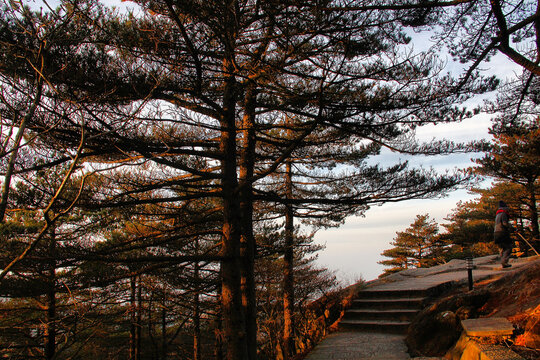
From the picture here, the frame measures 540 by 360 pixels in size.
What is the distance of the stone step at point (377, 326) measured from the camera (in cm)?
630

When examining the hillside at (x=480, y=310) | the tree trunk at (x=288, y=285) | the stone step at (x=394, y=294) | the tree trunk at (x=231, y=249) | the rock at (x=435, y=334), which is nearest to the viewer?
the hillside at (x=480, y=310)

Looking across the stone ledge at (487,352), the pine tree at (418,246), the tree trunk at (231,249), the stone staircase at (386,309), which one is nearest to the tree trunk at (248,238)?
the tree trunk at (231,249)

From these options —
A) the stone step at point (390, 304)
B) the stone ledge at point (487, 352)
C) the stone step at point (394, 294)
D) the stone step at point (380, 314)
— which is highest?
the stone ledge at point (487, 352)

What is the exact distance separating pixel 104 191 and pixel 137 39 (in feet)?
7.99

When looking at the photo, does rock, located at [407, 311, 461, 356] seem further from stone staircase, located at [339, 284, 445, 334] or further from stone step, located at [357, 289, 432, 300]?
stone step, located at [357, 289, 432, 300]

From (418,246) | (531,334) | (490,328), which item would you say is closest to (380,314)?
(490,328)

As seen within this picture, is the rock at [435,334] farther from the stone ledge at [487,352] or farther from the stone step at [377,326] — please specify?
the stone ledge at [487,352]

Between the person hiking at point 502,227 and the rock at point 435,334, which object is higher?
the person hiking at point 502,227

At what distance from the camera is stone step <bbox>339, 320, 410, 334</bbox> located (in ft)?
20.7

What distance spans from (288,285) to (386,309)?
3946mm

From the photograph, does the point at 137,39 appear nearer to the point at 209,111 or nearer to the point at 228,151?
the point at 209,111

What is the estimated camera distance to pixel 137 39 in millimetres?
3828

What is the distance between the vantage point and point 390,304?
7.22 m

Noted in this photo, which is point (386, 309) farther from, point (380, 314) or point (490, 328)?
point (490, 328)
